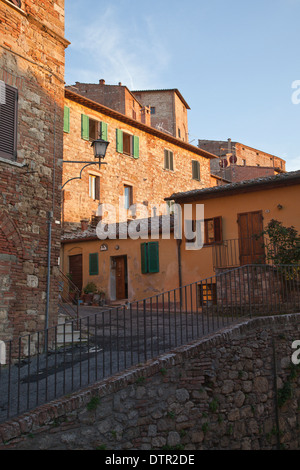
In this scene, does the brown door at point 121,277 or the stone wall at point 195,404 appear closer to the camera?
the stone wall at point 195,404

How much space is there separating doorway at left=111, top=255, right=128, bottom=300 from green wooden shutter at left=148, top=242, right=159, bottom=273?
1632mm

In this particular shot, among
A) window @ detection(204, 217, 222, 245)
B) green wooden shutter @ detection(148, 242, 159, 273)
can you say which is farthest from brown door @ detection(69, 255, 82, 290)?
window @ detection(204, 217, 222, 245)

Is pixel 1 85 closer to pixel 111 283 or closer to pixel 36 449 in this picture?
pixel 36 449

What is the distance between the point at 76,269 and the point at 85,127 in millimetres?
7324

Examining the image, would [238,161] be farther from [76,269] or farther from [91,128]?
[76,269]

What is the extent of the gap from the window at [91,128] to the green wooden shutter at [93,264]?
6592 millimetres

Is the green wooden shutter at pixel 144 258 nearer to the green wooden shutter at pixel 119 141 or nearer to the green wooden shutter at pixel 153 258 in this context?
the green wooden shutter at pixel 153 258

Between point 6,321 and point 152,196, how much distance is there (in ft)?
62.2

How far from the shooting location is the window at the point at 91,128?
22302mm

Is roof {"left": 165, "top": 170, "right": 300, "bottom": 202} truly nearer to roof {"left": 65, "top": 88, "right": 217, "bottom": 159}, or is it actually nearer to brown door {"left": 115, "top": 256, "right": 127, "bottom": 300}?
brown door {"left": 115, "top": 256, "right": 127, "bottom": 300}

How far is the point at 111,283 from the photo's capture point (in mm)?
18297

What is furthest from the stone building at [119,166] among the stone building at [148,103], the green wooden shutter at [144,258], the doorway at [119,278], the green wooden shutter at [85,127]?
the green wooden shutter at [144,258]

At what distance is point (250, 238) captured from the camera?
46.8 feet

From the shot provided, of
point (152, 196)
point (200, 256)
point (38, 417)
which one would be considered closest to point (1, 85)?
point (38, 417)
